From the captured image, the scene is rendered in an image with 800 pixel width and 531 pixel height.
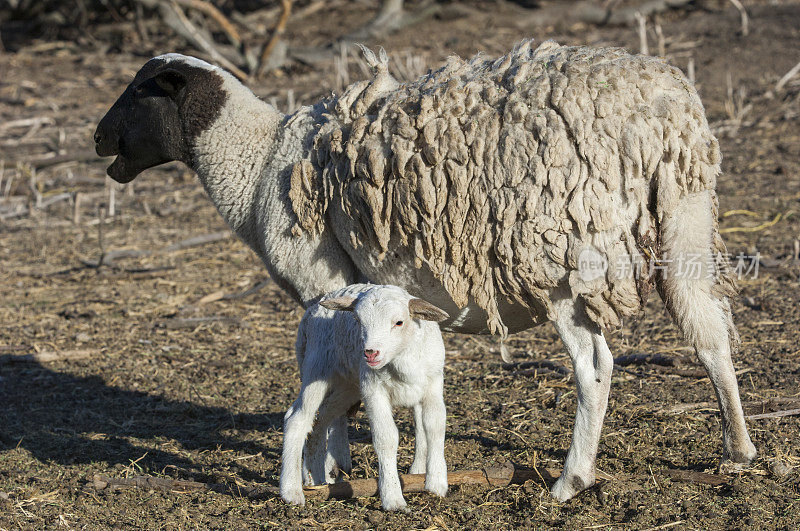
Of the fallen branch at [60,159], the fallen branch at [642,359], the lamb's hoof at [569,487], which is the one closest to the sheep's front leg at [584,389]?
Answer: the lamb's hoof at [569,487]

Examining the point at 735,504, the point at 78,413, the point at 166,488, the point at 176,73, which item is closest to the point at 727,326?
the point at 735,504

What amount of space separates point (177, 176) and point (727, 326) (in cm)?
1030

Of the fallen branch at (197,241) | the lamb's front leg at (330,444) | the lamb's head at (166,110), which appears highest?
the lamb's head at (166,110)

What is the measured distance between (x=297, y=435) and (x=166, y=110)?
2.63m

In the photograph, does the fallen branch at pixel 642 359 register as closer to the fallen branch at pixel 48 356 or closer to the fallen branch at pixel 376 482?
the fallen branch at pixel 376 482

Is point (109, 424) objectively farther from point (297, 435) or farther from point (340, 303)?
point (340, 303)

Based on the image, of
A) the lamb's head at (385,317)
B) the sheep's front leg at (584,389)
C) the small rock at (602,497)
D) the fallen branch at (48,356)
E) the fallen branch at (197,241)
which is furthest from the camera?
the fallen branch at (197,241)

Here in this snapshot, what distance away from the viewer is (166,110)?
6484 millimetres

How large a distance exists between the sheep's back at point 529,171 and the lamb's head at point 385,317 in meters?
0.68

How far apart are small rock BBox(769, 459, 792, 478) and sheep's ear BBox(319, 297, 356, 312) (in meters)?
2.63

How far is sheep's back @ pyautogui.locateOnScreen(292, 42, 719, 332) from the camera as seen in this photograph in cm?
505

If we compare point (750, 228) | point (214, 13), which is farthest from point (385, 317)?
point (214, 13)

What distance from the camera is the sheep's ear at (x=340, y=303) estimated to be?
472cm

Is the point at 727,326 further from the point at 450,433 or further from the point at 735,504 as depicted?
the point at 450,433
